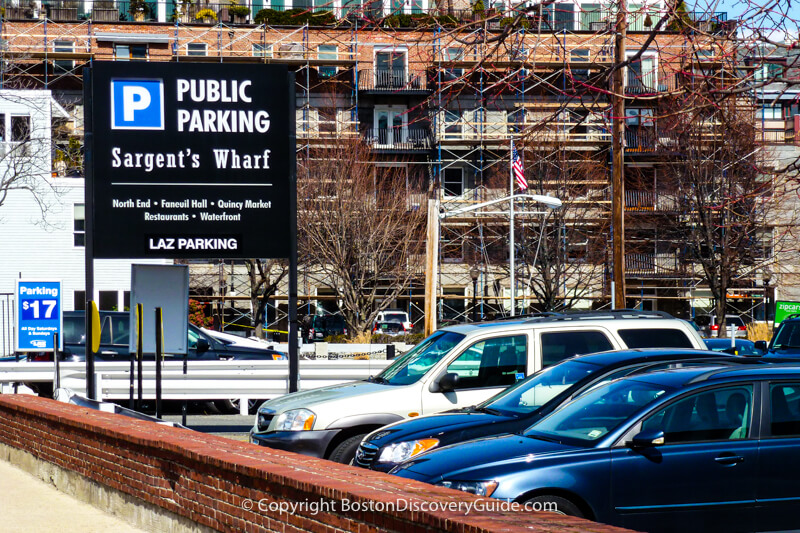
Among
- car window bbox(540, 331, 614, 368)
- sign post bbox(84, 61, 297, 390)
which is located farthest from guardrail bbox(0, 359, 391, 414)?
car window bbox(540, 331, 614, 368)

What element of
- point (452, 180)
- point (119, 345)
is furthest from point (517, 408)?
point (452, 180)

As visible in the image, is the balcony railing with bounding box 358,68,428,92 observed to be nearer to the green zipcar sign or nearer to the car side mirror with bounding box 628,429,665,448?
the green zipcar sign

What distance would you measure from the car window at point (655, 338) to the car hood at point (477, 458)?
4320 mm

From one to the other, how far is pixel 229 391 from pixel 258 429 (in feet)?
15.9

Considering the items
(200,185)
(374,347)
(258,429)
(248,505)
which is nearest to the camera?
(248,505)

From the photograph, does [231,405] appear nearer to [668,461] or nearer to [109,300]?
[668,461]

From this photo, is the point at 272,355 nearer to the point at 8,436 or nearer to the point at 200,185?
the point at 200,185

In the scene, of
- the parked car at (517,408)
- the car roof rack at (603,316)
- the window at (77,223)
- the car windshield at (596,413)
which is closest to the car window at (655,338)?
the car roof rack at (603,316)

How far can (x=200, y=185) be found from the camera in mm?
14156

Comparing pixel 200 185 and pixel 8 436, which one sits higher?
pixel 200 185

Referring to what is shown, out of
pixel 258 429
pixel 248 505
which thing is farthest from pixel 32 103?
pixel 248 505

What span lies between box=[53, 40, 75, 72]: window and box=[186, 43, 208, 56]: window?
20.6 ft

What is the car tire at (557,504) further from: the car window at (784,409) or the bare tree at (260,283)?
the bare tree at (260,283)

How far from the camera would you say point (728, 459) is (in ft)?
22.8
